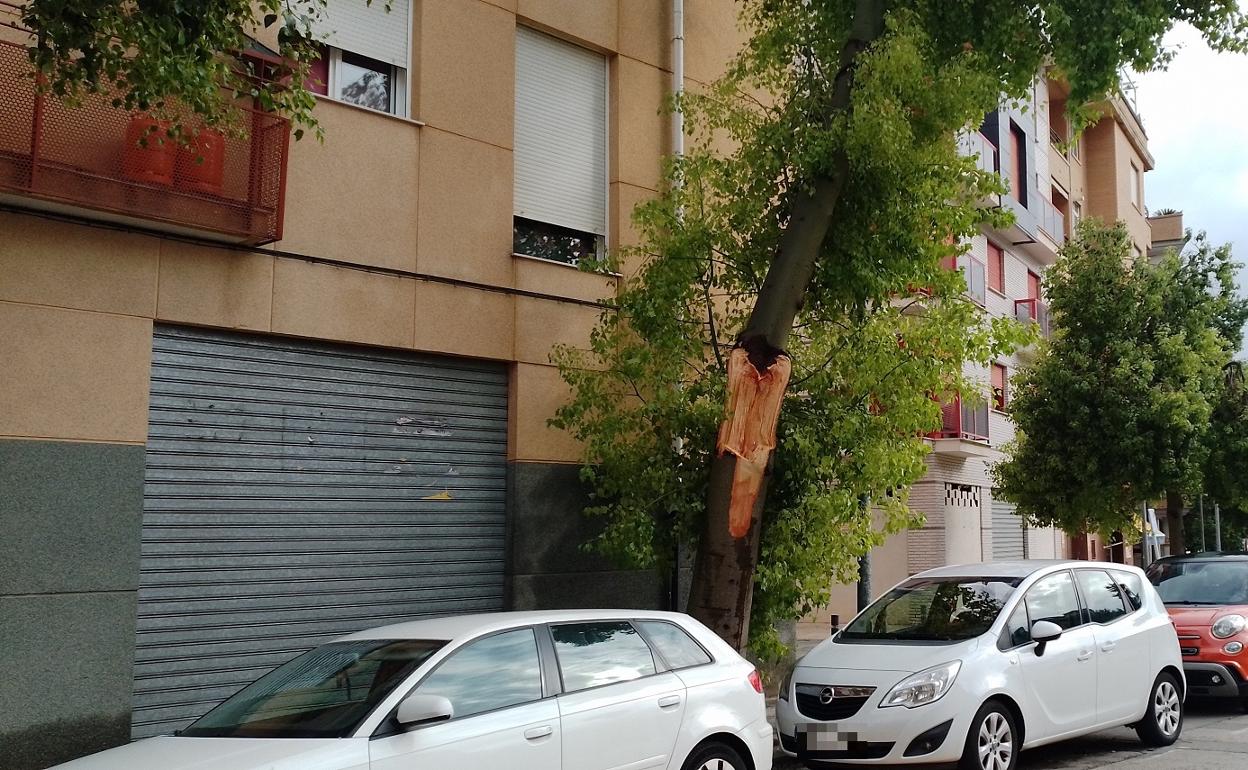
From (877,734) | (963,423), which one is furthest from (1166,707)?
(963,423)

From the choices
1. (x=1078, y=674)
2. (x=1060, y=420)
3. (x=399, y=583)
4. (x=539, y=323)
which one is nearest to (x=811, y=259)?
(x=539, y=323)

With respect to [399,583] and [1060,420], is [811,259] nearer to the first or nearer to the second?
[399,583]

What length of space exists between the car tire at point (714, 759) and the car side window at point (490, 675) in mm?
1115

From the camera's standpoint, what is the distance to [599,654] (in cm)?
663

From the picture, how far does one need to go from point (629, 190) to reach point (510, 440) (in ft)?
10.3

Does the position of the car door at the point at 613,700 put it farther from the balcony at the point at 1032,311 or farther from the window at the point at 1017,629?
the balcony at the point at 1032,311

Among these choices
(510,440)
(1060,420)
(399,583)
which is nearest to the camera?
(399,583)

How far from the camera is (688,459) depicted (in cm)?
1078

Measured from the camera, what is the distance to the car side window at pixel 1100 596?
32.3ft

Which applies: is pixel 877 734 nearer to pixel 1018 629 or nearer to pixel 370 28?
pixel 1018 629

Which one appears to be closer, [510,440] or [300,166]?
[300,166]

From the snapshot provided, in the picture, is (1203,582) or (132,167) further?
(1203,582)

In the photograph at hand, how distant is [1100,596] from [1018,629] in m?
1.48

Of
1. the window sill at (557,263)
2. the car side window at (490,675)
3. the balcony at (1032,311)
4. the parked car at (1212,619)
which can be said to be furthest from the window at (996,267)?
the car side window at (490,675)
